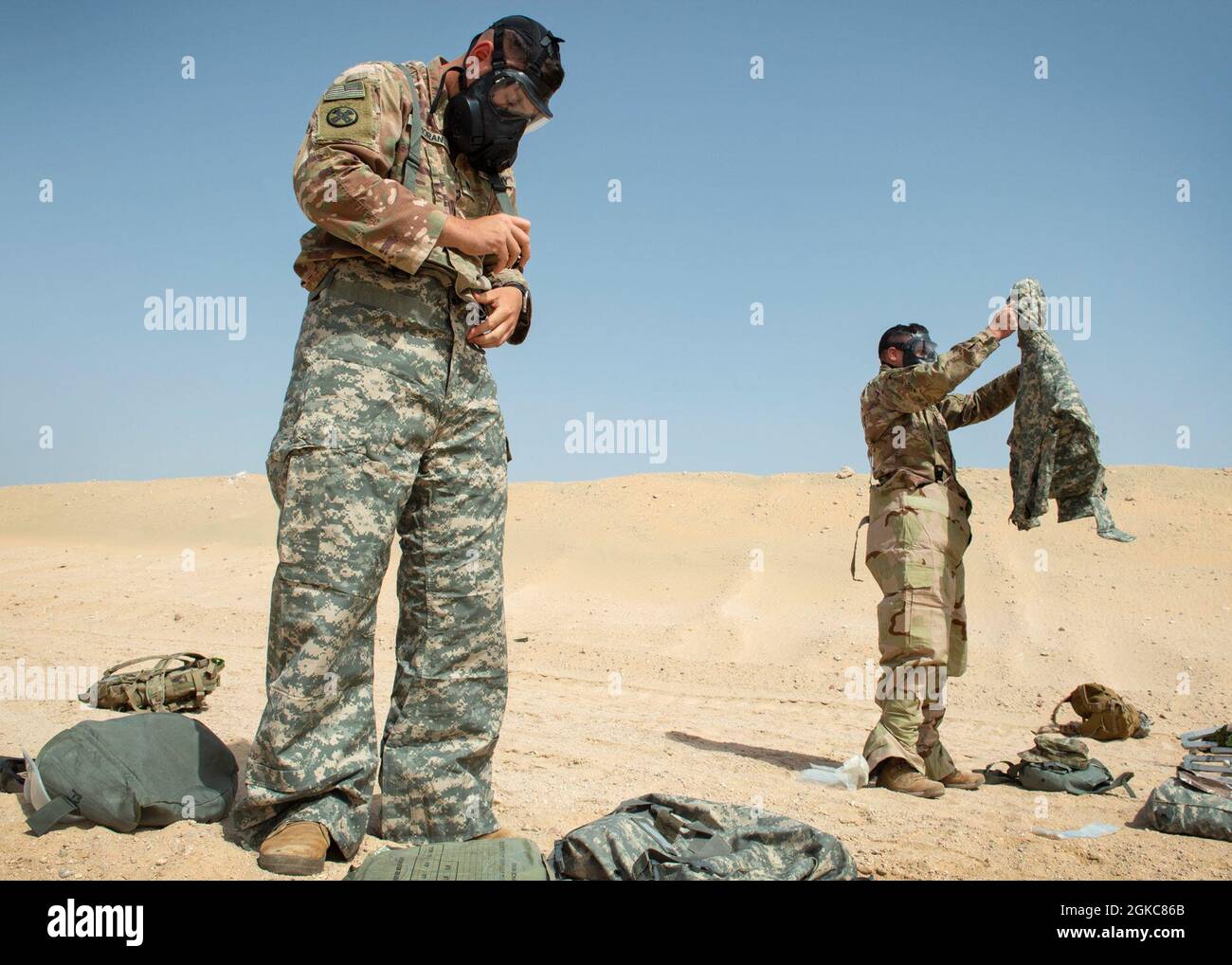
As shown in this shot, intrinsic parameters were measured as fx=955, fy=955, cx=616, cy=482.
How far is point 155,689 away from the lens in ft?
16.3

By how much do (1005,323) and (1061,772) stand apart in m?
2.28

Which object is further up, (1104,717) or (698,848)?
(698,848)

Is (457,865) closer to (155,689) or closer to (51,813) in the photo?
(51,813)

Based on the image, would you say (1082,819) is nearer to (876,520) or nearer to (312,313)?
(876,520)

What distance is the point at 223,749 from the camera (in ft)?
10.9

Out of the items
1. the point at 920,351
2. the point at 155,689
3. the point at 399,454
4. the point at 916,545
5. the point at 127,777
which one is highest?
the point at 920,351

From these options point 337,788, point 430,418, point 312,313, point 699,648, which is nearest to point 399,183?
point 312,313

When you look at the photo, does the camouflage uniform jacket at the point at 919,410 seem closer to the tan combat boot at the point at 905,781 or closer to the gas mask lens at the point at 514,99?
the tan combat boot at the point at 905,781

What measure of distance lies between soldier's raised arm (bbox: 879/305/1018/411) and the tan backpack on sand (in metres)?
2.64

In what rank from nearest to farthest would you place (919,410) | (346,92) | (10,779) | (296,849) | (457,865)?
1. (457,865)
2. (296,849)
3. (346,92)
4. (10,779)
5. (919,410)

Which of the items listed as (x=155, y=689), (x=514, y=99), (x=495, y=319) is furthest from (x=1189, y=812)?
(x=155, y=689)

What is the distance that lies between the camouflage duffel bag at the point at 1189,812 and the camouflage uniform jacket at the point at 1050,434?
1.50 m

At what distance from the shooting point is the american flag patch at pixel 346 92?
2855 mm

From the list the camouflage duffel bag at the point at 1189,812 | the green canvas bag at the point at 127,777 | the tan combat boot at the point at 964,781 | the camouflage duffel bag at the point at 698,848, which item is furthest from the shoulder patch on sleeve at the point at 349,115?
the tan combat boot at the point at 964,781
